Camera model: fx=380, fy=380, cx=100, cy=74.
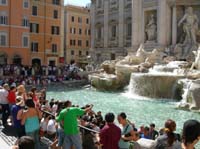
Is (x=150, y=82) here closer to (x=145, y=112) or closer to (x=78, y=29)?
(x=145, y=112)

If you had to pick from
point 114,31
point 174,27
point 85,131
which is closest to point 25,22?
point 114,31

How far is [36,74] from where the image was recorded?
38.3 m

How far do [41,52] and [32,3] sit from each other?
6.55m

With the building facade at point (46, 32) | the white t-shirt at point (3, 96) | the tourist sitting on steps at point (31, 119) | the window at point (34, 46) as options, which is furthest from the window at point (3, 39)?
the tourist sitting on steps at point (31, 119)

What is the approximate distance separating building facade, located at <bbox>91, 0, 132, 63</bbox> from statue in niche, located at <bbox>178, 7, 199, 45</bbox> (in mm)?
9685

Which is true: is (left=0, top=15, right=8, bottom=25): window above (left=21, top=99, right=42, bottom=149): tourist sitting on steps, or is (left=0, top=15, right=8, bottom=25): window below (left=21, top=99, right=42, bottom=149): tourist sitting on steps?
above

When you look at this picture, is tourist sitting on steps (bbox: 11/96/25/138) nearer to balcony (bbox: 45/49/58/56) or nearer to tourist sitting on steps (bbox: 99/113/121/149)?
tourist sitting on steps (bbox: 99/113/121/149)

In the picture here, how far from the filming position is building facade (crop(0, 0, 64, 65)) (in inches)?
1724

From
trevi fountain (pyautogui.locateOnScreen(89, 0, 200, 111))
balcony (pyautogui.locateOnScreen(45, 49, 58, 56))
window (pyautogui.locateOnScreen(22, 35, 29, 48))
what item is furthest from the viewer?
balcony (pyautogui.locateOnScreen(45, 49, 58, 56))

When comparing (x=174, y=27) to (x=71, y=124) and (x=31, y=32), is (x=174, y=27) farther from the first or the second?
(x=71, y=124)

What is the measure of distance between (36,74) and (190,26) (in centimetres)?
1572

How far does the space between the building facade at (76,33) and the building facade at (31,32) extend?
50.0 feet

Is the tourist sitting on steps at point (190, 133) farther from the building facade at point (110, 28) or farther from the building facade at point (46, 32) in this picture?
the building facade at point (46, 32)

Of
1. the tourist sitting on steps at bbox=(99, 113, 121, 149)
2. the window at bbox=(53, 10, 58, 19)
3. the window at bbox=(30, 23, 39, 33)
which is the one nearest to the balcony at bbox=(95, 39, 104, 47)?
the window at bbox=(53, 10, 58, 19)
